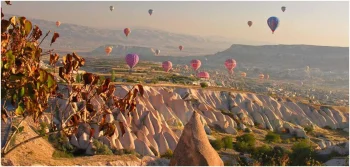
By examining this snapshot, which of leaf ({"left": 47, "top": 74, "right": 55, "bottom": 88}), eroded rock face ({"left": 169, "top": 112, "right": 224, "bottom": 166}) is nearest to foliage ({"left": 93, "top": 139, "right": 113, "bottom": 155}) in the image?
eroded rock face ({"left": 169, "top": 112, "right": 224, "bottom": 166})

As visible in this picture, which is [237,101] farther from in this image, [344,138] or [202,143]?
[202,143]

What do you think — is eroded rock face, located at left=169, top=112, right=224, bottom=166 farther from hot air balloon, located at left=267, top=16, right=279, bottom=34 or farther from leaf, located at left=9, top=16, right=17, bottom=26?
hot air balloon, located at left=267, top=16, right=279, bottom=34

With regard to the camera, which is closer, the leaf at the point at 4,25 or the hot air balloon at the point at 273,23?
the leaf at the point at 4,25

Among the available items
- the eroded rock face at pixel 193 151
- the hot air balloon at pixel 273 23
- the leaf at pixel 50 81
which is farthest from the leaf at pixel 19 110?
the hot air balloon at pixel 273 23

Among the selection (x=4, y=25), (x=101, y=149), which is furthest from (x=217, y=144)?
(x=4, y=25)

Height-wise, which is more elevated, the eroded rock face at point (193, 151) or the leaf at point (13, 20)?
the leaf at point (13, 20)

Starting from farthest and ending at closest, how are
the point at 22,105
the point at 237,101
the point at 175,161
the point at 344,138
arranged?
1. the point at 237,101
2. the point at 344,138
3. the point at 175,161
4. the point at 22,105

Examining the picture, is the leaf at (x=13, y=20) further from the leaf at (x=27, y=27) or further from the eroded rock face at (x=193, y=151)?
the eroded rock face at (x=193, y=151)

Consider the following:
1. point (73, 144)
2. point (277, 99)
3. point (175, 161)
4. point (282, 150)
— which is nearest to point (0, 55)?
point (175, 161)
